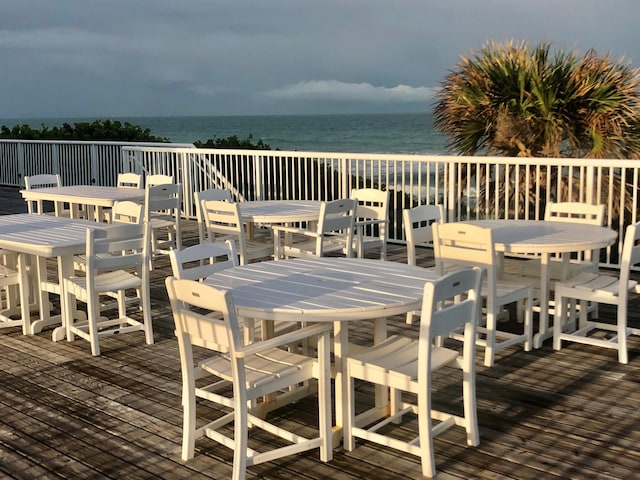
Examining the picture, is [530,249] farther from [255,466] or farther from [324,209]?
[255,466]

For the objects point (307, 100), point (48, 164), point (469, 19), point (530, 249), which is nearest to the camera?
point (530, 249)

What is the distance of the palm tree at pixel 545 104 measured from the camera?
9602mm

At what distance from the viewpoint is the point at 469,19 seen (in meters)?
43.6

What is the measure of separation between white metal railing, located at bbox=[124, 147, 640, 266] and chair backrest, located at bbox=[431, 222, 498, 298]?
2.25 meters

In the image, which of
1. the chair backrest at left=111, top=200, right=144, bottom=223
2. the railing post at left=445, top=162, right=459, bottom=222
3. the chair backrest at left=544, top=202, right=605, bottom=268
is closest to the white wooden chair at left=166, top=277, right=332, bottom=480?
the chair backrest at left=111, top=200, right=144, bottom=223

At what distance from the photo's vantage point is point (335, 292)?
12.1 feet

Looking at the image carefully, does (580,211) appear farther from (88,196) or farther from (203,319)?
(88,196)

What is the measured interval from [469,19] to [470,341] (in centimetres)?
4292

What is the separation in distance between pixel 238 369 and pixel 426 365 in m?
0.80

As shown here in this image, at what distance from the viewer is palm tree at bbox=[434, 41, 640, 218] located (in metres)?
9.60

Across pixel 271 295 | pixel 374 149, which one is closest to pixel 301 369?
pixel 271 295

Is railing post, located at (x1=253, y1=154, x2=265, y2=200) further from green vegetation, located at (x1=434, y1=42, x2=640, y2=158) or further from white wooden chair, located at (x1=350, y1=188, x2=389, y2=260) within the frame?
white wooden chair, located at (x1=350, y1=188, x2=389, y2=260)

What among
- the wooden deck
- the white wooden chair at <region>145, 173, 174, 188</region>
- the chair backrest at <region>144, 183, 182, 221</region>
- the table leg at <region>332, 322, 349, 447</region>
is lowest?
the wooden deck

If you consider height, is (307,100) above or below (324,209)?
above
